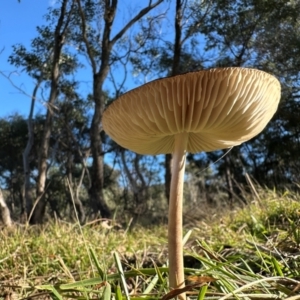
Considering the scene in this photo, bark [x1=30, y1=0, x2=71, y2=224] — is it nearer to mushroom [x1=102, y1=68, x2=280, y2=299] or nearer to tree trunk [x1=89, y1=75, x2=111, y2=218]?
tree trunk [x1=89, y1=75, x2=111, y2=218]

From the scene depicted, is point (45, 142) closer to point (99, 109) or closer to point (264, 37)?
point (99, 109)

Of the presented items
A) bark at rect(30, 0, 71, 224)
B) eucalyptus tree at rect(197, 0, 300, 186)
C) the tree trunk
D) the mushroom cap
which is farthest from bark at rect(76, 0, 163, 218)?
the mushroom cap

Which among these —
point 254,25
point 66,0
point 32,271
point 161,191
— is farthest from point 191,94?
point 161,191

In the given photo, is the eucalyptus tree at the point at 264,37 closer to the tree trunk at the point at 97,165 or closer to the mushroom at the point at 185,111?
the tree trunk at the point at 97,165

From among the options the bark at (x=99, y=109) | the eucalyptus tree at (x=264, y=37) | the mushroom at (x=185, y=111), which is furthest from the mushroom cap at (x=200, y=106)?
the eucalyptus tree at (x=264, y=37)

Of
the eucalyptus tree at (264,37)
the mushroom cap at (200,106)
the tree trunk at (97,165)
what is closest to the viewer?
the mushroom cap at (200,106)

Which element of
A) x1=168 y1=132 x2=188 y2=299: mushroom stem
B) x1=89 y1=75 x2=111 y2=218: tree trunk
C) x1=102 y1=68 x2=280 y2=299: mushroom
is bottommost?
x1=168 y1=132 x2=188 y2=299: mushroom stem

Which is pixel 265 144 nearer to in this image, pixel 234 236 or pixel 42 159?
pixel 42 159
